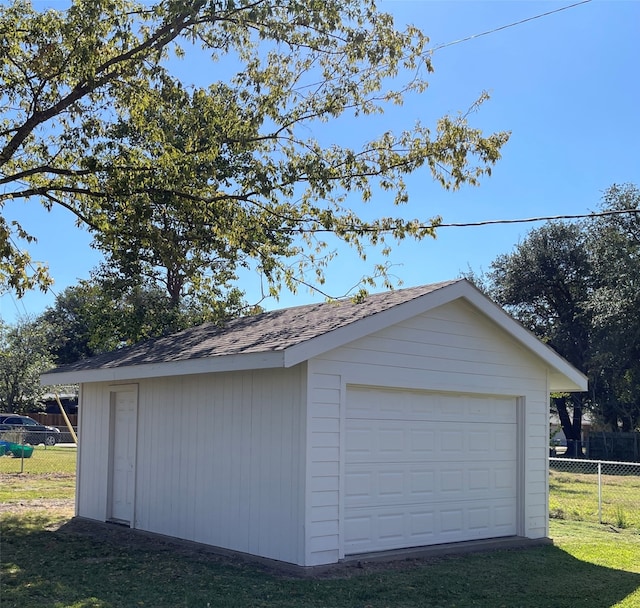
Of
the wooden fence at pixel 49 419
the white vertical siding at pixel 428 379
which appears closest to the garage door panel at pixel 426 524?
the white vertical siding at pixel 428 379

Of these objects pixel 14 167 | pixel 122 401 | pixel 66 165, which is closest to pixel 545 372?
pixel 122 401

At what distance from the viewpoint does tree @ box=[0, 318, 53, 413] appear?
45062mm

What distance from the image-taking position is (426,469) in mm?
10719

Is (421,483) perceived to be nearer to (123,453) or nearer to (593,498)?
(123,453)

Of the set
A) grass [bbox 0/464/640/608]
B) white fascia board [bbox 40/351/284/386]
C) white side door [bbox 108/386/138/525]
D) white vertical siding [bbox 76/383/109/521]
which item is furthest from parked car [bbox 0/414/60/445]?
grass [bbox 0/464/640/608]

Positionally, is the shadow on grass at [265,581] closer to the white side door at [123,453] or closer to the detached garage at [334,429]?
the detached garage at [334,429]

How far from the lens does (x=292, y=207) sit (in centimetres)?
1264

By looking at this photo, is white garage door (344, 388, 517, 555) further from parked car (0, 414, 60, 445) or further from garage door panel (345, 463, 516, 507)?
parked car (0, 414, 60, 445)

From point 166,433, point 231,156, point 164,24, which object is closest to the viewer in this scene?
point 164,24

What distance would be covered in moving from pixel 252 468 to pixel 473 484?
11.7ft

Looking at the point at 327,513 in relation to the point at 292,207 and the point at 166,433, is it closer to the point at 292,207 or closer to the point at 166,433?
the point at 166,433

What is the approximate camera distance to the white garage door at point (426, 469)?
984cm

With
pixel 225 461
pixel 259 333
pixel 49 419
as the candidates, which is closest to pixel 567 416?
pixel 49 419

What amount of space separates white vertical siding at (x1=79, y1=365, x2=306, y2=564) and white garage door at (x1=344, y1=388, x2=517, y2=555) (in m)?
0.85
